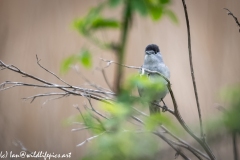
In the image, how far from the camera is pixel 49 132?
64.3 inches

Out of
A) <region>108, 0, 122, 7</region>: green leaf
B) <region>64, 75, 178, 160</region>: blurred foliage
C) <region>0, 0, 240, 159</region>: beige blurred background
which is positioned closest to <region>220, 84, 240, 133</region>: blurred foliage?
<region>64, 75, 178, 160</region>: blurred foliage

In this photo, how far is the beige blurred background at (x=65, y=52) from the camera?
1.63 metres

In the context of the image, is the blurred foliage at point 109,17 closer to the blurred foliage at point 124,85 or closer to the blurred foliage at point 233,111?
the blurred foliage at point 124,85

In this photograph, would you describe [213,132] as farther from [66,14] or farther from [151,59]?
[66,14]

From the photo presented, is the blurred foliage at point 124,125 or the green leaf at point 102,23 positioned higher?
the green leaf at point 102,23

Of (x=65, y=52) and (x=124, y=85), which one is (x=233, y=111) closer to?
(x=124, y=85)

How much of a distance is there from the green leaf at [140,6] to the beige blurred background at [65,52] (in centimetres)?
126

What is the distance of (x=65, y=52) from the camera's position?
1658 millimetres

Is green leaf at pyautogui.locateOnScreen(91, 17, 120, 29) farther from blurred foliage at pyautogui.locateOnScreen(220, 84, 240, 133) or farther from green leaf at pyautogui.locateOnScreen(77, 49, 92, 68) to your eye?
blurred foliage at pyautogui.locateOnScreen(220, 84, 240, 133)

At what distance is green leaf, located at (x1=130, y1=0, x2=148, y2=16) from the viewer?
12.9 inches

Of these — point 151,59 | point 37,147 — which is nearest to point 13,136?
point 37,147

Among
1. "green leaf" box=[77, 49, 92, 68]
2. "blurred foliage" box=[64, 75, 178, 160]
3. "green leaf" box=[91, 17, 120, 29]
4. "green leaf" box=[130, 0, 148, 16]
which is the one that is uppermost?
"green leaf" box=[130, 0, 148, 16]

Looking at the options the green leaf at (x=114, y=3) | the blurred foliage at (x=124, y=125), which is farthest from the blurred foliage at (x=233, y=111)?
the green leaf at (x=114, y=3)

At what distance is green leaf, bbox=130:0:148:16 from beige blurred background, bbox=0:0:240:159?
1263mm
